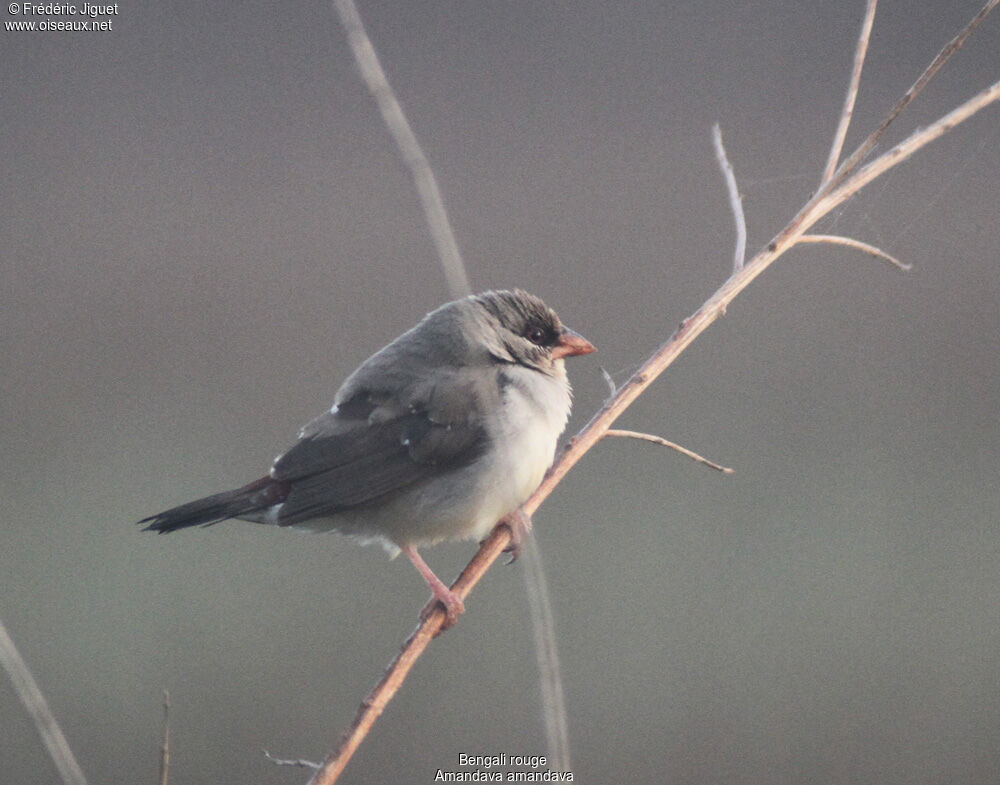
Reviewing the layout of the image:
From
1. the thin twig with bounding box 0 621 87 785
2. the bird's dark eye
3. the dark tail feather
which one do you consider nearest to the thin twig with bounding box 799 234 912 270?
the bird's dark eye

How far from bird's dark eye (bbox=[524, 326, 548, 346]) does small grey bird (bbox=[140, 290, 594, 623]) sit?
145mm

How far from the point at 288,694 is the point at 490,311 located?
297 cm

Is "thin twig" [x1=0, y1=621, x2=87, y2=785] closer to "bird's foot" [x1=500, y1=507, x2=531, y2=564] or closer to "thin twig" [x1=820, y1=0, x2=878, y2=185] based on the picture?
"bird's foot" [x1=500, y1=507, x2=531, y2=564]

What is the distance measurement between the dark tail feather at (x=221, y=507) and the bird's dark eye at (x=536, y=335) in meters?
0.88

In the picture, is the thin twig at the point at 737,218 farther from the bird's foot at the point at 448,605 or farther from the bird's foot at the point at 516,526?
the bird's foot at the point at 448,605

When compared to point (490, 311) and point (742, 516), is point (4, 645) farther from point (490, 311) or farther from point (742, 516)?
point (742, 516)

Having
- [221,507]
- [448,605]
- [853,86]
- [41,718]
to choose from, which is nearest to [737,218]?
[853,86]

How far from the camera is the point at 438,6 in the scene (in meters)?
13.0

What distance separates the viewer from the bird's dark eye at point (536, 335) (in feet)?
11.0

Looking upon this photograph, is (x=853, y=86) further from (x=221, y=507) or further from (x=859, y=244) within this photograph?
(x=221, y=507)

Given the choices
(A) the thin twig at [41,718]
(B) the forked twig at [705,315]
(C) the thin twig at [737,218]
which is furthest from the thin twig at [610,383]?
(A) the thin twig at [41,718]

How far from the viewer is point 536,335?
132 inches

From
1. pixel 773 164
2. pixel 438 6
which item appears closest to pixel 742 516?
pixel 773 164

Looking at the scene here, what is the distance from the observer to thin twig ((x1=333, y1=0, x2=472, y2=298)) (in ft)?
6.06
